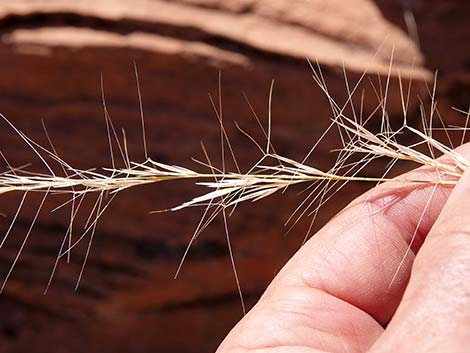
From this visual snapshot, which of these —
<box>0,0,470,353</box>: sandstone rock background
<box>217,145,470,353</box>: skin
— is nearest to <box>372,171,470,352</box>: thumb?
<box>217,145,470,353</box>: skin

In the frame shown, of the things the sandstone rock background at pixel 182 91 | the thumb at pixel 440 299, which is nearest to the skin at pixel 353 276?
the thumb at pixel 440 299

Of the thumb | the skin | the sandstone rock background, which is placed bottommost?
the sandstone rock background

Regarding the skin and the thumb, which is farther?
the skin

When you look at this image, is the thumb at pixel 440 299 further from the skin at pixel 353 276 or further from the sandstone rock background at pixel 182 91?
the sandstone rock background at pixel 182 91

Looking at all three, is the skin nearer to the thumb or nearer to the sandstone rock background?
the thumb

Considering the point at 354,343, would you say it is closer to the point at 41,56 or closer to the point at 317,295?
the point at 317,295

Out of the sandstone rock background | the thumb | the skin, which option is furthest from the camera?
the sandstone rock background
